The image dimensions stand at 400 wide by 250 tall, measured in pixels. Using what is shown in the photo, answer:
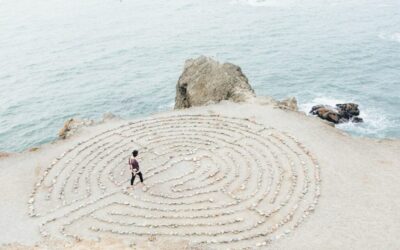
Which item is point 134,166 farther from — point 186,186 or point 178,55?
point 178,55

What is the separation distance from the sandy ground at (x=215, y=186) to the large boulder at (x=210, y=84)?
4.06 meters

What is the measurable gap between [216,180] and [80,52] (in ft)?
159

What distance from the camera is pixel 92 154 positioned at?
3106 cm

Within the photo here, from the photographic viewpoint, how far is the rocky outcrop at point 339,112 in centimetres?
4644

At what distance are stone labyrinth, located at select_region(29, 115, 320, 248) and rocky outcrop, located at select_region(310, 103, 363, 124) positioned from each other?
14.9m

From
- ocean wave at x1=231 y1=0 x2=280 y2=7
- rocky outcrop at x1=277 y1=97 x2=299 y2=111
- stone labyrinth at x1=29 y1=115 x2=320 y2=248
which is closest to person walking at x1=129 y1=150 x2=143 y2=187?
stone labyrinth at x1=29 y1=115 x2=320 y2=248

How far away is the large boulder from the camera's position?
3919 centimetres

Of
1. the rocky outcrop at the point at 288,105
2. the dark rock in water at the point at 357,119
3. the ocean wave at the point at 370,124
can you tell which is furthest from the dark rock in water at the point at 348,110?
the rocky outcrop at the point at 288,105

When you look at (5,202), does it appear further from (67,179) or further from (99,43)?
(99,43)

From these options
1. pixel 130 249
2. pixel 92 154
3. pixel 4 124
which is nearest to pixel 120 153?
pixel 92 154

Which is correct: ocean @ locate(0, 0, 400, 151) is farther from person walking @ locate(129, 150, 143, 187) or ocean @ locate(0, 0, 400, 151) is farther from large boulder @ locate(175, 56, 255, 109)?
person walking @ locate(129, 150, 143, 187)

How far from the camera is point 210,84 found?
40625 millimetres

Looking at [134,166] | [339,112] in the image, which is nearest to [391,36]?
[339,112]

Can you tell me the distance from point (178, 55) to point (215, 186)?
1638 inches
